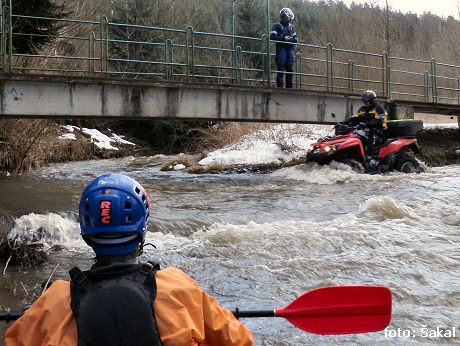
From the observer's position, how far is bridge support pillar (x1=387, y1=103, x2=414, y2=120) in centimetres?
1662

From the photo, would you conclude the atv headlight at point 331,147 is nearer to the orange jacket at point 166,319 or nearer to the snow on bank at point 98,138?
the orange jacket at point 166,319

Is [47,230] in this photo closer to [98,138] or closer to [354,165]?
[354,165]

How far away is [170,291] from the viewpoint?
1937mm

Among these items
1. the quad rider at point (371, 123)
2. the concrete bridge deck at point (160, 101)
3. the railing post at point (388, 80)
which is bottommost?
the quad rider at point (371, 123)

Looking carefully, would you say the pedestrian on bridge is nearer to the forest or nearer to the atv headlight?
the forest

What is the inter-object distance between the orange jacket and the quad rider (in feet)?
34.4

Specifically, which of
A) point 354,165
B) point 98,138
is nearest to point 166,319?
point 354,165

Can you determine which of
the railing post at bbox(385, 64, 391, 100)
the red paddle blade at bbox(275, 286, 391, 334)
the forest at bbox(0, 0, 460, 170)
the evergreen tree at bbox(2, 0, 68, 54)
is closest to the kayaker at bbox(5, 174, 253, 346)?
A: the red paddle blade at bbox(275, 286, 391, 334)

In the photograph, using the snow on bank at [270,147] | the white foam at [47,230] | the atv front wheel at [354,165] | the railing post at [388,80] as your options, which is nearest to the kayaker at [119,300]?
the white foam at [47,230]

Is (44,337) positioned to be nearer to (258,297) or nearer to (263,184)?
(258,297)

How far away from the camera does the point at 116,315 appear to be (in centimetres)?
189

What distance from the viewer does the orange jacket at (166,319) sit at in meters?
1.91

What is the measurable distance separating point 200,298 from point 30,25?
474 inches

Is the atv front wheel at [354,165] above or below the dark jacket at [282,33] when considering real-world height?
below
